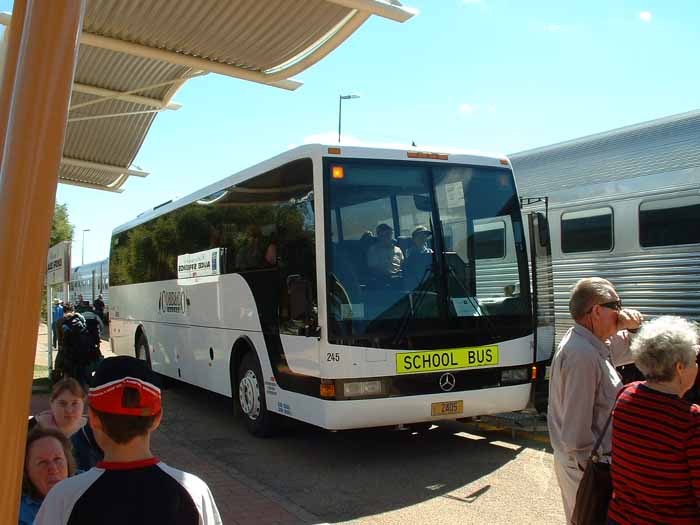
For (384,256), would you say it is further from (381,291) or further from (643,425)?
(643,425)

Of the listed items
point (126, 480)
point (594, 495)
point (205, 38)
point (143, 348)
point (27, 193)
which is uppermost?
point (205, 38)

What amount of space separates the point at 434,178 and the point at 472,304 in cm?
143

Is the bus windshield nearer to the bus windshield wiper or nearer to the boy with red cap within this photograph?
the bus windshield wiper

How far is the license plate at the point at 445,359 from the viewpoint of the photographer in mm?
7488

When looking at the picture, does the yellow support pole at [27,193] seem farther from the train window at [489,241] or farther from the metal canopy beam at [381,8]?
the metal canopy beam at [381,8]

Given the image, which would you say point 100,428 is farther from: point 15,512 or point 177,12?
→ point 177,12

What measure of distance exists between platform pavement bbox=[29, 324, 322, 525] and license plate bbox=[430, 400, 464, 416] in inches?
73.4

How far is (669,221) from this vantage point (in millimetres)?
9734

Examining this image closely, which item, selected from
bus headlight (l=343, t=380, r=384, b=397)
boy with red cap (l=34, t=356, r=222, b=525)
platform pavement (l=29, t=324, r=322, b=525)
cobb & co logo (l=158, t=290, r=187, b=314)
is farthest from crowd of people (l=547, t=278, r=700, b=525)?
cobb & co logo (l=158, t=290, r=187, b=314)

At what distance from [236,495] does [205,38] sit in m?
5.63

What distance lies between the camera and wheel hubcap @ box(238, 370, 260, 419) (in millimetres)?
9078

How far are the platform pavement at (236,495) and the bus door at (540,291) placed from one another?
335 cm

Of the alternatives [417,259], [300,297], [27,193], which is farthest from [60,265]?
[27,193]

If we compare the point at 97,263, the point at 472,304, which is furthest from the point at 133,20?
the point at 97,263
